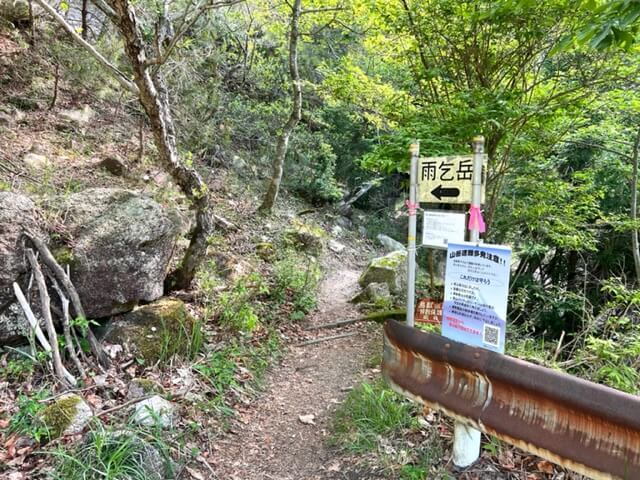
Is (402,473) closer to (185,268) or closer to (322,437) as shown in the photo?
(322,437)

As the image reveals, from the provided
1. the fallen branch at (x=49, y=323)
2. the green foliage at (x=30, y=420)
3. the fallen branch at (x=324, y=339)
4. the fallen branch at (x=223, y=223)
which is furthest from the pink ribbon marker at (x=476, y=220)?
the fallen branch at (x=223, y=223)

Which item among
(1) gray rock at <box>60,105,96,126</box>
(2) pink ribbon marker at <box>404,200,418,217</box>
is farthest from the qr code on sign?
(1) gray rock at <box>60,105,96,126</box>

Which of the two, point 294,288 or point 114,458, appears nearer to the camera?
point 114,458

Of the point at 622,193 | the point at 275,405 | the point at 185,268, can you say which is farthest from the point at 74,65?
the point at 622,193

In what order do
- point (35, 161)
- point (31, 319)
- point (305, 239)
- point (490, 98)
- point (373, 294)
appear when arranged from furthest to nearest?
point (305, 239)
point (373, 294)
point (35, 161)
point (490, 98)
point (31, 319)

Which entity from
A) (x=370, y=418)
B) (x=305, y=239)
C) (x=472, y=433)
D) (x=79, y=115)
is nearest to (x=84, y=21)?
(x=79, y=115)

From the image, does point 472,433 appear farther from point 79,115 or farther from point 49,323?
point 79,115

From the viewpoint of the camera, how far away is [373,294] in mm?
7980

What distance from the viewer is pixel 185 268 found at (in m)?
5.73

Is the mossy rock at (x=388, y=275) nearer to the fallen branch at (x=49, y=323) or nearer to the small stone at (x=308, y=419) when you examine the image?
the small stone at (x=308, y=419)

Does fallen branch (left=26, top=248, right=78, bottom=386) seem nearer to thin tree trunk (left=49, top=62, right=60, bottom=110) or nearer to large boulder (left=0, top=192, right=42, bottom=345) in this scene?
large boulder (left=0, top=192, right=42, bottom=345)

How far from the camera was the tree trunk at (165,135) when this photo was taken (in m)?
4.55

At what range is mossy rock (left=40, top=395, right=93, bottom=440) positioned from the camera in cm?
297

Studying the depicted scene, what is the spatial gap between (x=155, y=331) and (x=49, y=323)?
1043 mm
